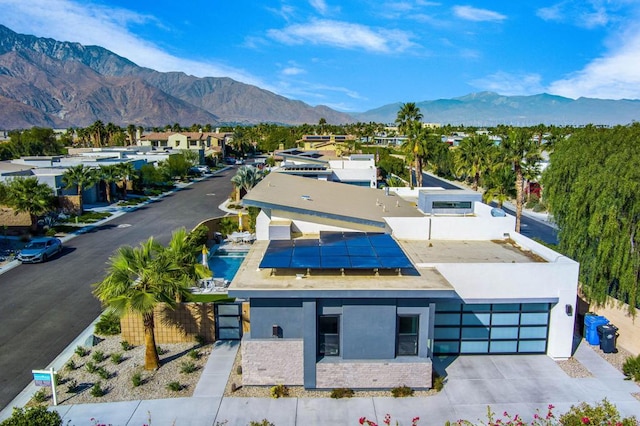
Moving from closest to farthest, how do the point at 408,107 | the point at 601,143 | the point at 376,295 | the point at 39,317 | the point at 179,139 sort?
the point at 376,295 → the point at 39,317 → the point at 601,143 → the point at 408,107 → the point at 179,139

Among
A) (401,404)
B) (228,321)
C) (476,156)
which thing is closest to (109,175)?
(228,321)

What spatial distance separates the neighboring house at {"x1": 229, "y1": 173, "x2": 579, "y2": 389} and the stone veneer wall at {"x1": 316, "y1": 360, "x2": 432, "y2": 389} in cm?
3

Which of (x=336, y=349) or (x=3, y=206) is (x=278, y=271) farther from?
(x=3, y=206)

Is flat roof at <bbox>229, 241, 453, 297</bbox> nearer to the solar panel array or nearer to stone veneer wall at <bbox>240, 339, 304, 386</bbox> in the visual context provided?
the solar panel array

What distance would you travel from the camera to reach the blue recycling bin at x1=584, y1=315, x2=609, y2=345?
1886cm

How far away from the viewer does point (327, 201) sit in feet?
77.7

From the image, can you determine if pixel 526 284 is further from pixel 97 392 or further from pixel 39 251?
pixel 39 251

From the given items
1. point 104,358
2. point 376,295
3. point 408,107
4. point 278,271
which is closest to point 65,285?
point 104,358

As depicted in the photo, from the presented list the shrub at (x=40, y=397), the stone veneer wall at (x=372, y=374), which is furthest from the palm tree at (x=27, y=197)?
the stone veneer wall at (x=372, y=374)

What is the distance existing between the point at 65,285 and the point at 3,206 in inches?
722

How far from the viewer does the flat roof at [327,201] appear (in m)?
20.9

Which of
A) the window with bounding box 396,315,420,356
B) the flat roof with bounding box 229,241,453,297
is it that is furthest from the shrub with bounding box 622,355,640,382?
the window with bounding box 396,315,420,356

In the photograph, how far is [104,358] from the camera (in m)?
17.6

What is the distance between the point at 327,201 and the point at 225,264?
10555 mm
